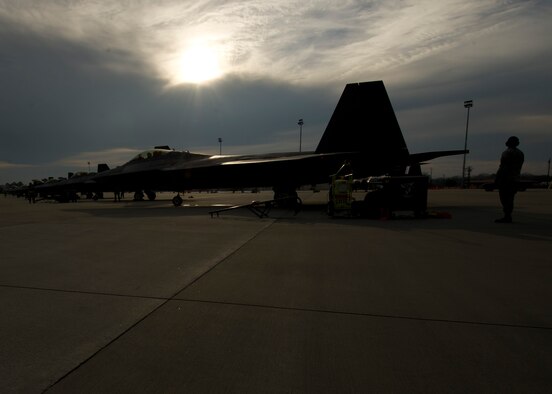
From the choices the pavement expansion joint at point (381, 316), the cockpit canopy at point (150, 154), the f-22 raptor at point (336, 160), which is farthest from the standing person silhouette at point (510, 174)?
the cockpit canopy at point (150, 154)

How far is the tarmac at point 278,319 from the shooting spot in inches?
70.0

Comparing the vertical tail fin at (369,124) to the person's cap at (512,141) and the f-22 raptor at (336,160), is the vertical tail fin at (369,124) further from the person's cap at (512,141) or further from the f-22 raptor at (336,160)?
the person's cap at (512,141)

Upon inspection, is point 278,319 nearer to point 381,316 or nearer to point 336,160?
point 381,316

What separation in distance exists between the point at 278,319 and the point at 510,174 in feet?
27.1

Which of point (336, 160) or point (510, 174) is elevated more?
point (336, 160)

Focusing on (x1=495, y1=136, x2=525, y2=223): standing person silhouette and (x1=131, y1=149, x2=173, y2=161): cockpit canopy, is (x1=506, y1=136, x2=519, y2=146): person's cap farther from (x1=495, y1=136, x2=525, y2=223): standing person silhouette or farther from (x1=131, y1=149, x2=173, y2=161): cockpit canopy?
(x1=131, y1=149, x2=173, y2=161): cockpit canopy

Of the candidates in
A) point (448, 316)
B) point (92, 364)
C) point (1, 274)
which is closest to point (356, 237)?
point (448, 316)

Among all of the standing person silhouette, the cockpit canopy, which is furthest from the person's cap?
the cockpit canopy

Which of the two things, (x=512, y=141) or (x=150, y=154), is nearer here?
(x=512, y=141)

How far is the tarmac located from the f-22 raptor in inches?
337

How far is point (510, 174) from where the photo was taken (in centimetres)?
795

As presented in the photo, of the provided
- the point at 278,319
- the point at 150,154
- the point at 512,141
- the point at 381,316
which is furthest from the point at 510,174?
the point at 150,154

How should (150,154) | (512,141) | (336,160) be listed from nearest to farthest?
(512,141), (336,160), (150,154)

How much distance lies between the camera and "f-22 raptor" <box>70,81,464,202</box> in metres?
12.9
